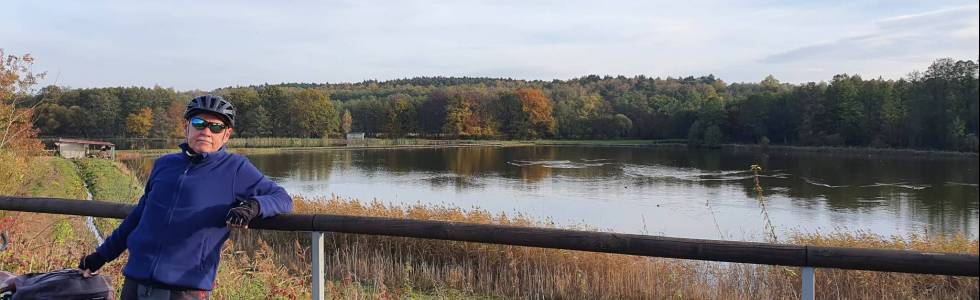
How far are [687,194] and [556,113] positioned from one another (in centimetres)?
8130

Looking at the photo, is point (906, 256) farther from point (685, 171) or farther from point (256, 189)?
point (685, 171)

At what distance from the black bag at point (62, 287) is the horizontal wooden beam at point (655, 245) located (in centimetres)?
62

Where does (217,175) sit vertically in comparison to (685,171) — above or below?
above

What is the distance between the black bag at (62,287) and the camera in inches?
103

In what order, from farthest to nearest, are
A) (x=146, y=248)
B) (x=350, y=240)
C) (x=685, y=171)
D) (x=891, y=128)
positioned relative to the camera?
(x=891, y=128), (x=685, y=171), (x=350, y=240), (x=146, y=248)

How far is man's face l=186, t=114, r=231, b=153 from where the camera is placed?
2.69 meters

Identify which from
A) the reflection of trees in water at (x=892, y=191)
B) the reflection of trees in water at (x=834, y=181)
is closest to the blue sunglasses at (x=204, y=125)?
the reflection of trees in water at (x=892, y=191)

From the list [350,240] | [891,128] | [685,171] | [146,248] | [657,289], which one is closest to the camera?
[146,248]

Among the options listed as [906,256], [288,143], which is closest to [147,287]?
[906,256]

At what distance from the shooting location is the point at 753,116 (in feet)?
257

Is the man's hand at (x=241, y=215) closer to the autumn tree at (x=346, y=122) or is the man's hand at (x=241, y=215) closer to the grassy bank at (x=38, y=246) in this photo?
the grassy bank at (x=38, y=246)

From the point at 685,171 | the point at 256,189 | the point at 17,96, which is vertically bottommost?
the point at 685,171

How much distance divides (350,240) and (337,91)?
434ft

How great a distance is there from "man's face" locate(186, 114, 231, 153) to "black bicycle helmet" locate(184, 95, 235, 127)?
23 mm
